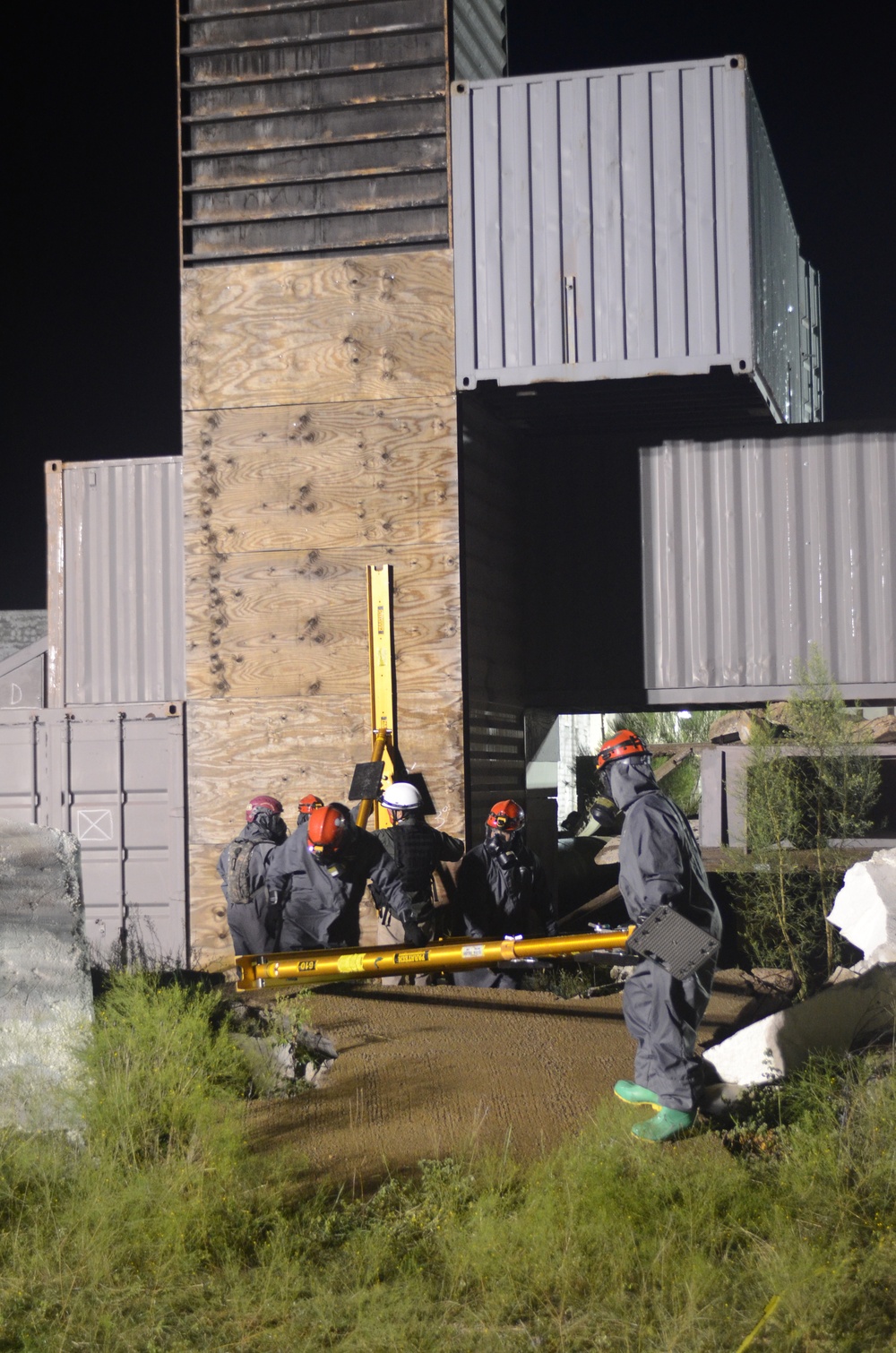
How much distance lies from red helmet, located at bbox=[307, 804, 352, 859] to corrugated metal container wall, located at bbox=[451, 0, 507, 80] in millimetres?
6227

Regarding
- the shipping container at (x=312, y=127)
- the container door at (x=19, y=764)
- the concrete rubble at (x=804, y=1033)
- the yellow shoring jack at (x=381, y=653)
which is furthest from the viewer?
the container door at (x=19, y=764)

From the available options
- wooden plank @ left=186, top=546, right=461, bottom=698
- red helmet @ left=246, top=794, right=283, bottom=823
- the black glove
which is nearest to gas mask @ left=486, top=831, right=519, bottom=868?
the black glove

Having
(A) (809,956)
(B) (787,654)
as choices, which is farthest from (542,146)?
(A) (809,956)

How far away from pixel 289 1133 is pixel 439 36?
27.6ft

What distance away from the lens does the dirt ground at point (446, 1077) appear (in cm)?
560

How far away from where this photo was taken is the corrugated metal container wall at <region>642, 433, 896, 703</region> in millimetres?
11086

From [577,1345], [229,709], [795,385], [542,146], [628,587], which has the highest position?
[542,146]

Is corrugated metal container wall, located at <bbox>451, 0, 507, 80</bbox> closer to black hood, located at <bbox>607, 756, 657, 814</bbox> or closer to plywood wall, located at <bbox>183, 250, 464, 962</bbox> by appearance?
plywood wall, located at <bbox>183, 250, 464, 962</bbox>

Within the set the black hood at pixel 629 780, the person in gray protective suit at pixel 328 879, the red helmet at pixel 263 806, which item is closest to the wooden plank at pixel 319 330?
the red helmet at pixel 263 806

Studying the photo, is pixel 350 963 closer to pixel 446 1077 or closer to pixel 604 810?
pixel 446 1077

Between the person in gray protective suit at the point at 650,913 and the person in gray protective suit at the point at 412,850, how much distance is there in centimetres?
273

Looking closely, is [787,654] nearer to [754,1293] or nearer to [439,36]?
[439,36]

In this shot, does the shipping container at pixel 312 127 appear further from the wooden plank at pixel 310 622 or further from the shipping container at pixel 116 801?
the shipping container at pixel 116 801

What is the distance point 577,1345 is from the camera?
166 inches
